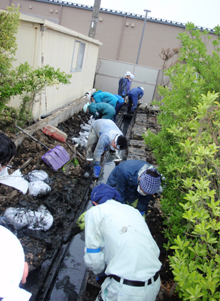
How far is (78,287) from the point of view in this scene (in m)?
3.13

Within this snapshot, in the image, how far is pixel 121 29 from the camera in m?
18.7

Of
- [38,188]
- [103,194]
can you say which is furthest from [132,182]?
[38,188]

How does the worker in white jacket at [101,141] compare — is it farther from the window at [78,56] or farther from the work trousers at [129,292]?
the window at [78,56]

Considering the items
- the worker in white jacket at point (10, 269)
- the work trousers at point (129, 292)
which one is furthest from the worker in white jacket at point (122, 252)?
the worker in white jacket at point (10, 269)

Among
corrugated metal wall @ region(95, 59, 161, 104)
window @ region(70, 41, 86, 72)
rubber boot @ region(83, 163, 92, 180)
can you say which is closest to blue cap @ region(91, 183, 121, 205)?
rubber boot @ region(83, 163, 92, 180)

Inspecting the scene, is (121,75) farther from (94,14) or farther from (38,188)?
(38,188)

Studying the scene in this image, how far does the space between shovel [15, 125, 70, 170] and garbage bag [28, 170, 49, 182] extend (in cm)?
36

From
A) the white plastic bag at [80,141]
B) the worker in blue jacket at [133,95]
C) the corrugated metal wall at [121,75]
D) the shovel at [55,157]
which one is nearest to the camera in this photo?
the shovel at [55,157]

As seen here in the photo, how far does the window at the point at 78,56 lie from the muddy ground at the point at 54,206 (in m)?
4.46

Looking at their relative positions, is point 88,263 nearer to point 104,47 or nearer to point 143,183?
point 143,183

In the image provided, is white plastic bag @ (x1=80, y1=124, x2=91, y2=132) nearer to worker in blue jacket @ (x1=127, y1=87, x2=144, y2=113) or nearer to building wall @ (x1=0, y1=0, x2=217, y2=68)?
worker in blue jacket @ (x1=127, y1=87, x2=144, y2=113)

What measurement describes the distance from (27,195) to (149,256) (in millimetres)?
2786

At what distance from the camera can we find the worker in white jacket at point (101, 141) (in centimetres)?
452

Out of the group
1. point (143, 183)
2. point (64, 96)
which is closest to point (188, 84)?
point (143, 183)
